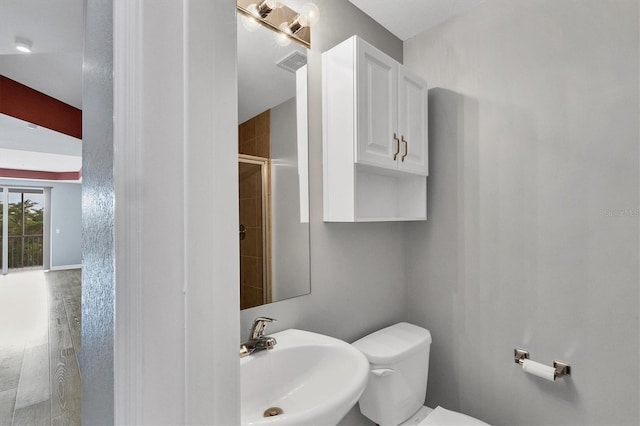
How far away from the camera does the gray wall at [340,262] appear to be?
1368 millimetres

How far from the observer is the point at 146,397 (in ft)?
0.93

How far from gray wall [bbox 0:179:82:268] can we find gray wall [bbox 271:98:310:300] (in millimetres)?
6830

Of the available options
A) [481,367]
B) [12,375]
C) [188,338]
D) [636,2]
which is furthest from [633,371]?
[12,375]

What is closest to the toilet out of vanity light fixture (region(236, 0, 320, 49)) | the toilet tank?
the toilet tank

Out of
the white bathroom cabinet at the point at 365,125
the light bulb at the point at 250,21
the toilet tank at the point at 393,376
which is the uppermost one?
the light bulb at the point at 250,21

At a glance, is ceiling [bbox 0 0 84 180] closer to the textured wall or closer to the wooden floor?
the textured wall

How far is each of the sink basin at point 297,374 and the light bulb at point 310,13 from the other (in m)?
1.37

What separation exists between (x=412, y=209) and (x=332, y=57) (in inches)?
35.2

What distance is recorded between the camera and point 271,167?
1.25m

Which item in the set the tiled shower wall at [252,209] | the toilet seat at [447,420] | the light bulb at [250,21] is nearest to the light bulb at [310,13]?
the light bulb at [250,21]

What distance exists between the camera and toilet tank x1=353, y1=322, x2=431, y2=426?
1.32m

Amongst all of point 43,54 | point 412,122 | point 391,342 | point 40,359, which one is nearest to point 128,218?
point 391,342

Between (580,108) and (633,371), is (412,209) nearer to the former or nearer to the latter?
(580,108)

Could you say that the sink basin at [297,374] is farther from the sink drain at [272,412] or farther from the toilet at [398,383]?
the toilet at [398,383]
